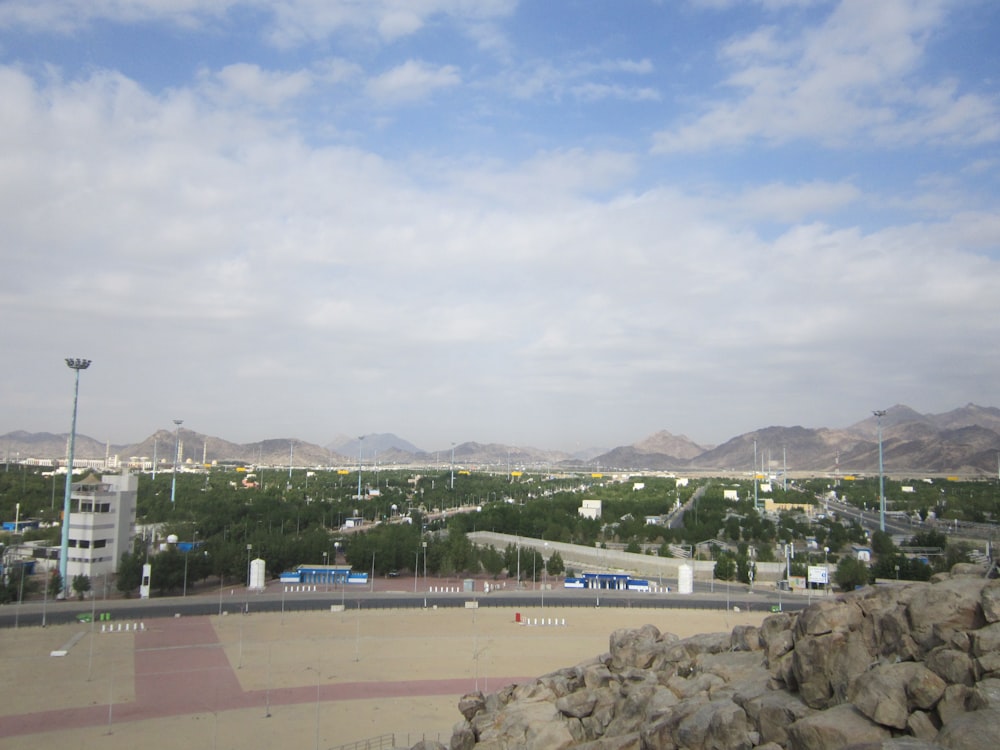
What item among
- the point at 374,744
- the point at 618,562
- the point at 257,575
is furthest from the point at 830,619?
the point at 618,562

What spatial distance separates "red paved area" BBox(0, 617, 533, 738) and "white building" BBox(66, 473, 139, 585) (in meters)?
16.3

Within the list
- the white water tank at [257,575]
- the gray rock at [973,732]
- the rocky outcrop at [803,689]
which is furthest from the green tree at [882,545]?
the gray rock at [973,732]

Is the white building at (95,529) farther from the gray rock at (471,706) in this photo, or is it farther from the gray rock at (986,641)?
the gray rock at (986,641)

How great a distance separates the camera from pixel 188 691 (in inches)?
1060

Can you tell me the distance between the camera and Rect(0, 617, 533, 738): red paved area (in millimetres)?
23953

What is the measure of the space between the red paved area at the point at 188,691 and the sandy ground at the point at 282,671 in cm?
7

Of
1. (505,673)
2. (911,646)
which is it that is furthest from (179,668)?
(911,646)

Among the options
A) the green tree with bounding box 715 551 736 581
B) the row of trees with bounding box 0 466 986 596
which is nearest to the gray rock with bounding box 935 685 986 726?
the row of trees with bounding box 0 466 986 596

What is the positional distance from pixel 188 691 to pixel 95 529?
82.8 feet

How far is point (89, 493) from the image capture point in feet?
158

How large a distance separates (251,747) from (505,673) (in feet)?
37.3

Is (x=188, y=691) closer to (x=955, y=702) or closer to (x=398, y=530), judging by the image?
(x=955, y=702)

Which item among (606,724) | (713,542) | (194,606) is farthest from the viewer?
(713,542)

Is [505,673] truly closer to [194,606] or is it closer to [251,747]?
[251,747]
